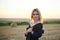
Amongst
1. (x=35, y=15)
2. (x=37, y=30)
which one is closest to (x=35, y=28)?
(x=37, y=30)

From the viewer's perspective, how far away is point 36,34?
2.27 m

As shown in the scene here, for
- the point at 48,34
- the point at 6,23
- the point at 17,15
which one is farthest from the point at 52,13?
the point at 6,23

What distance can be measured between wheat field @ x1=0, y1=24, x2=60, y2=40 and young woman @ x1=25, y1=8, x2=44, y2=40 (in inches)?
3.7

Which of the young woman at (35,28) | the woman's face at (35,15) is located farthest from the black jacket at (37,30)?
the woman's face at (35,15)

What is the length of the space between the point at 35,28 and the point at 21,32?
27 cm

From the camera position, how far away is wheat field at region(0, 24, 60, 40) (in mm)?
2408

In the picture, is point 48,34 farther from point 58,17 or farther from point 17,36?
point 17,36

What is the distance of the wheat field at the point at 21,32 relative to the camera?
241 cm

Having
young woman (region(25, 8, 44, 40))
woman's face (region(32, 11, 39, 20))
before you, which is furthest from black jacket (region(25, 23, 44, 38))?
woman's face (region(32, 11, 39, 20))

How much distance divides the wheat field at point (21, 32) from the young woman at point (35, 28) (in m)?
0.09

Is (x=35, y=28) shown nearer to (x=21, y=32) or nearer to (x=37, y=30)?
(x=37, y=30)

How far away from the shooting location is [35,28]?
7.42 feet

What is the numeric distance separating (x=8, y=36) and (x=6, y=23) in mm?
189

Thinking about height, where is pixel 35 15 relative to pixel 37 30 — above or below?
above
